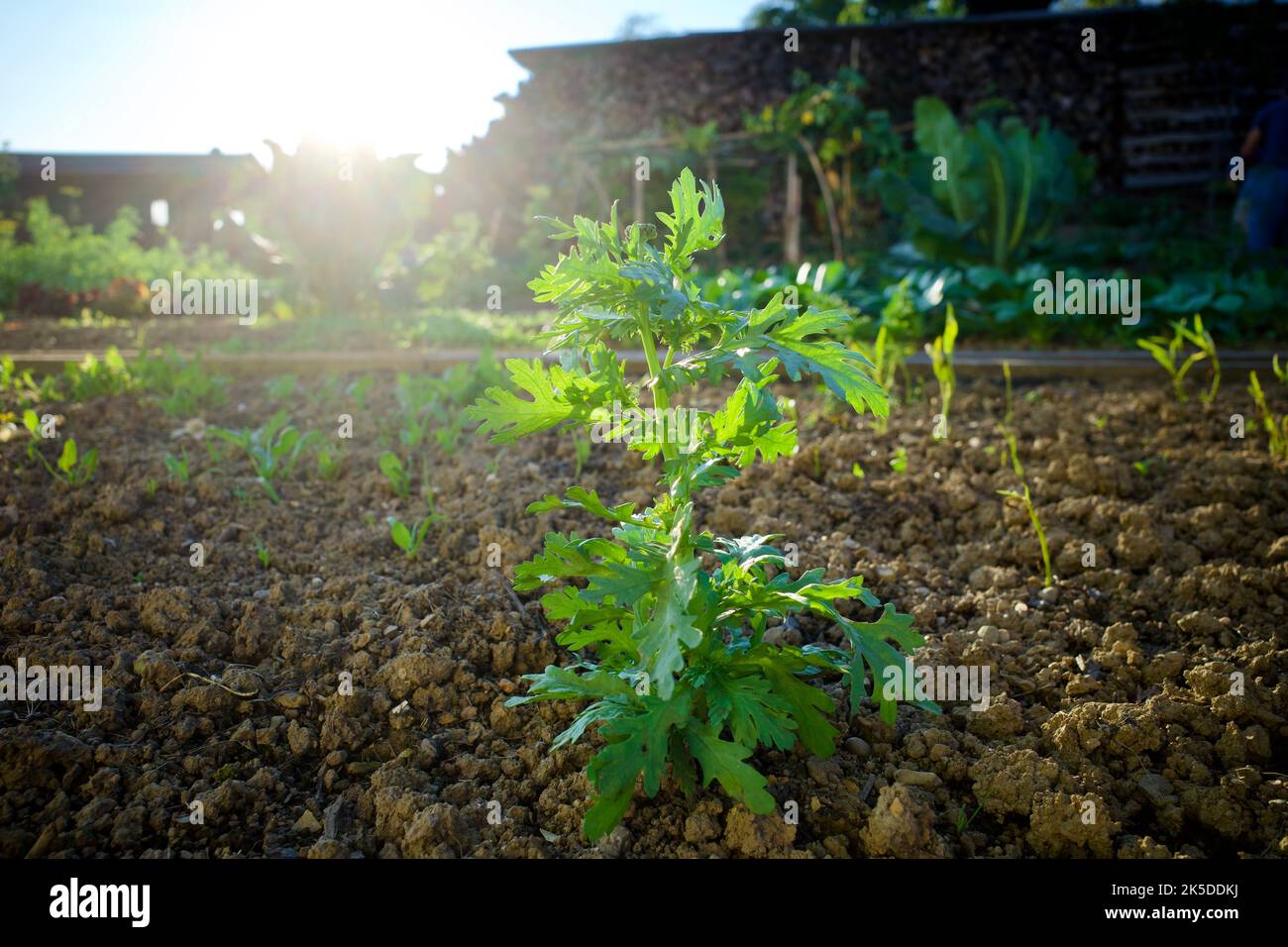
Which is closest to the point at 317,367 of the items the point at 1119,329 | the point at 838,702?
the point at 838,702

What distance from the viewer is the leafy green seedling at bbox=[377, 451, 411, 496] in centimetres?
277

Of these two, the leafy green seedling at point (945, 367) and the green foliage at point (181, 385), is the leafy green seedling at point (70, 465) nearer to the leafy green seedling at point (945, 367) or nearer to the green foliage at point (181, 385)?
the green foliage at point (181, 385)

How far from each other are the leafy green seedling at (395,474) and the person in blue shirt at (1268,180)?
837 cm

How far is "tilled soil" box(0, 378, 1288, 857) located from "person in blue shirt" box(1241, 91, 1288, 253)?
640cm

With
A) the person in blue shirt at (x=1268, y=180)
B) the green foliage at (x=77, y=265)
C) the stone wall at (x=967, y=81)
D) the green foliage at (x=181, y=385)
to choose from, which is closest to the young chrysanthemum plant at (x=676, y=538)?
the green foliage at (x=181, y=385)

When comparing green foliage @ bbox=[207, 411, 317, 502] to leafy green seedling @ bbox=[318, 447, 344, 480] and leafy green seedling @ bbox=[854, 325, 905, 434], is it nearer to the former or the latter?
leafy green seedling @ bbox=[318, 447, 344, 480]

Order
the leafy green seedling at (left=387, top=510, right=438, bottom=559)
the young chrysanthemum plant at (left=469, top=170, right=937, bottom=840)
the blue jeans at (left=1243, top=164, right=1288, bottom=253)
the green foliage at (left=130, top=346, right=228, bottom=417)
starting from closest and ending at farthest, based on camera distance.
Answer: the young chrysanthemum plant at (left=469, top=170, right=937, bottom=840)
the leafy green seedling at (left=387, top=510, right=438, bottom=559)
the green foliage at (left=130, top=346, right=228, bottom=417)
the blue jeans at (left=1243, top=164, right=1288, bottom=253)

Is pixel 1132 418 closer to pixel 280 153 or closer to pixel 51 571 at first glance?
pixel 51 571

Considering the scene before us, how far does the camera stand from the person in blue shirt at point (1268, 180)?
25.1 feet

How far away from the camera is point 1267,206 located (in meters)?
7.89

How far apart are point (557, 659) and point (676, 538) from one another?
0.73 metres

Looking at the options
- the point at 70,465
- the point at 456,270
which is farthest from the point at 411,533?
the point at 456,270

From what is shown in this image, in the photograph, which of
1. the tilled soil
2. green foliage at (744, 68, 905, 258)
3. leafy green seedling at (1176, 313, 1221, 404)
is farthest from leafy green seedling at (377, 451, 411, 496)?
green foliage at (744, 68, 905, 258)
